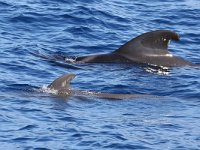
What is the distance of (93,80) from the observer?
58.4ft

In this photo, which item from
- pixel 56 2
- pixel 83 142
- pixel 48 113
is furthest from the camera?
pixel 56 2

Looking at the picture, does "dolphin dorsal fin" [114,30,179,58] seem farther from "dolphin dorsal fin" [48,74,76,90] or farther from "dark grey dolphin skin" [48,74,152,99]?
"dolphin dorsal fin" [48,74,76,90]

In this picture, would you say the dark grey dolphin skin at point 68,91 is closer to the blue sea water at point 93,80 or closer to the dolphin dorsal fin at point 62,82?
the dolphin dorsal fin at point 62,82

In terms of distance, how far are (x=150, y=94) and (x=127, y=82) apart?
107cm

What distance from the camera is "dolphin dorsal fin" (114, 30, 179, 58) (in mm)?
19203

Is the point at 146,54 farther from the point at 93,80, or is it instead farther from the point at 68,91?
the point at 68,91

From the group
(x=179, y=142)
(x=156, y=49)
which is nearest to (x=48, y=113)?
(x=179, y=142)

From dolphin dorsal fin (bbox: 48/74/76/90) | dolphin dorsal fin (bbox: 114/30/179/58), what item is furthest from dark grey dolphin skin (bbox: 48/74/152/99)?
dolphin dorsal fin (bbox: 114/30/179/58)

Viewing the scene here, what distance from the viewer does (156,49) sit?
19656 mm

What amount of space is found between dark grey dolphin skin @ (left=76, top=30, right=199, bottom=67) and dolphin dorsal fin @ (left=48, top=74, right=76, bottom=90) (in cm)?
362

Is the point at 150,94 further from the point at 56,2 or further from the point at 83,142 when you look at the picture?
the point at 56,2

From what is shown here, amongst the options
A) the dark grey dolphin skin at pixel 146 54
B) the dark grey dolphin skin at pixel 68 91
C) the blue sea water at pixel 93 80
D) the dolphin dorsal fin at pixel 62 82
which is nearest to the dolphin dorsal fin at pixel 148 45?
the dark grey dolphin skin at pixel 146 54

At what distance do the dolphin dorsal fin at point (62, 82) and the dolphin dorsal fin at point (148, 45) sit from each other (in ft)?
12.1

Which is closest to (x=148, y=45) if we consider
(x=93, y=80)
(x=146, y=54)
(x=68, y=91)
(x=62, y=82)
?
(x=146, y=54)
